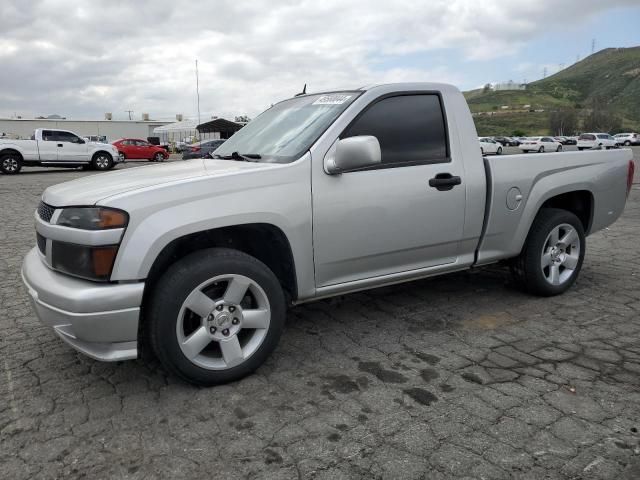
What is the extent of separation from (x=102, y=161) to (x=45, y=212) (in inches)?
798

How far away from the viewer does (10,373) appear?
3.22 meters

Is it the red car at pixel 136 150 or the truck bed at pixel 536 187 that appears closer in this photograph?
the truck bed at pixel 536 187

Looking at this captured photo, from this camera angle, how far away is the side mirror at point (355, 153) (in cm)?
310

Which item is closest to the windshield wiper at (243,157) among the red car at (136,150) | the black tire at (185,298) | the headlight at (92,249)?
the black tire at (185,298)

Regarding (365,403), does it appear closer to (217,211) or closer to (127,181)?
(217,211)

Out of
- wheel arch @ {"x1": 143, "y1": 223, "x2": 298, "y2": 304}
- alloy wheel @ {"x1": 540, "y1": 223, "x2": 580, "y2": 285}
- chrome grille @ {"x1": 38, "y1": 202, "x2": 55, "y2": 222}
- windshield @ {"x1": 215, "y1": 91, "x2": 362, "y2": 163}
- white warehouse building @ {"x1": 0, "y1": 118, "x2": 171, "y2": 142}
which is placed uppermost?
white warehouse building @ {"x1": 0, "y1": 118, "x2": 171, "y2": 142}

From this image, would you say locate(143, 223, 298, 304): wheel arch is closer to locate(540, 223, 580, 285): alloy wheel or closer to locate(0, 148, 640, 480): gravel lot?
locate(0, 148, 640, 480): gravel lot

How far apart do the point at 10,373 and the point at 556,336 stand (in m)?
3.64

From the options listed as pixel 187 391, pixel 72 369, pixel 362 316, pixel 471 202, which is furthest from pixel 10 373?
pixel 471 202

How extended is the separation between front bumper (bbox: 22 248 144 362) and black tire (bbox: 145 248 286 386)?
12 centimetres

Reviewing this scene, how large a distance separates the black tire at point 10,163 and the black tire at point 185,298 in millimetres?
19833

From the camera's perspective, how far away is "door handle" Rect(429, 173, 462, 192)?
3638 millimetres

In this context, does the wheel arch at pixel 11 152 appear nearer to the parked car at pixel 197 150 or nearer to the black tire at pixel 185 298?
the parked car at pixel 197 150

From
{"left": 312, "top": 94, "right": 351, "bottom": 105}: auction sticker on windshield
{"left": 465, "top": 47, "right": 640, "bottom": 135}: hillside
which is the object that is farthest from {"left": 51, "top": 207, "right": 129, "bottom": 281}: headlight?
{"left": 465, "top": 47, "right": 640, "bottom": 135}: hillside
